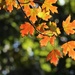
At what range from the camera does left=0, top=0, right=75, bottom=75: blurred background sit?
10023 millimetres

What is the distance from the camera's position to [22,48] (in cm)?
1076

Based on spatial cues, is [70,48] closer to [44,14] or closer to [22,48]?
[44,14]

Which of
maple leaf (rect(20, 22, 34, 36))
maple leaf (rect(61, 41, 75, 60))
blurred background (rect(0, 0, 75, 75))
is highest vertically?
maple leaf (rect(20, 22, 34, 36))

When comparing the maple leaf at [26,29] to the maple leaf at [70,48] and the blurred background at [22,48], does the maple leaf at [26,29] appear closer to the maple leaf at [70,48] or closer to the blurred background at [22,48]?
the maple leaf at [70,48]

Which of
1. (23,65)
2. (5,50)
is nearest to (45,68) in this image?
(23,65)

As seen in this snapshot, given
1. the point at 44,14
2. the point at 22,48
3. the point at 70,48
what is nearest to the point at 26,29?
the point at 44,14

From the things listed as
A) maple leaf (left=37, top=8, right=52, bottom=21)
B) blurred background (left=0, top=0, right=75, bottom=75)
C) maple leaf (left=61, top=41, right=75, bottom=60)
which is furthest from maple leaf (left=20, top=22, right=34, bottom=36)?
blurred background (left=0, top=0, right=75, bottom=75)

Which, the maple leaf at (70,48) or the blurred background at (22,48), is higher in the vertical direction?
the maple leaf at (70,48)

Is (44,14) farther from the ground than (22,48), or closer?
farther from the ground

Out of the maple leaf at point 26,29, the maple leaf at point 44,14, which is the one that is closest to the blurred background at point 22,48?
the maple leaf at point 26,29

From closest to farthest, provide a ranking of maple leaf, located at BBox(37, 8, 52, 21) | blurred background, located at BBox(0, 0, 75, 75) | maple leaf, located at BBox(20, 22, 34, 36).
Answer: maple leaf, located at BBox(37, 8, 52, 21), maple leaf, located at BBox(20, 22, 34, 36), blurred background, located at BBox(0, 0, 75, 75)

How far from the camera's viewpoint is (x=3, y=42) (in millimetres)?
10188

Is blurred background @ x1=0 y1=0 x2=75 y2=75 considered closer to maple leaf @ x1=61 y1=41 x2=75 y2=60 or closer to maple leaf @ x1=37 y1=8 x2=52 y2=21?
maple leaf @ x1=61 y1=41 x2=75 y2=60

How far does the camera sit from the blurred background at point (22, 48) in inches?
395
